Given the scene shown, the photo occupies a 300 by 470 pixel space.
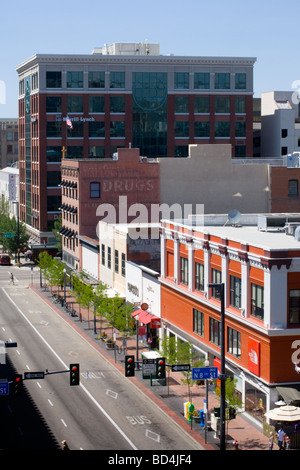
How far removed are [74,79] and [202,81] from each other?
2147 cm

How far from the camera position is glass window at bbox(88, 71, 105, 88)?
140 metres

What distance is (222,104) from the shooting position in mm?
145500

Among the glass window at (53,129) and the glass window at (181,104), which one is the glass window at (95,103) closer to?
the glass window at (53,129)

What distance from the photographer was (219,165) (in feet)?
329

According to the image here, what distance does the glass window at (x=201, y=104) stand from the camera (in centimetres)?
14462

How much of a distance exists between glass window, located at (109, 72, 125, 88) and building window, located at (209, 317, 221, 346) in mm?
85980

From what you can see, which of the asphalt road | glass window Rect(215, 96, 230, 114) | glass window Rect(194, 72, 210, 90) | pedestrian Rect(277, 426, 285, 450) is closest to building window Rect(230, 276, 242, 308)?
the asphalt road

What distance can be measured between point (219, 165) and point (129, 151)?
1054 cm

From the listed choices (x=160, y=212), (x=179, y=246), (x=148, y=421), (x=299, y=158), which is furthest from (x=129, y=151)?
(x=148, y=421)

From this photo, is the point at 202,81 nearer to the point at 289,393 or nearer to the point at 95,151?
the point at 95,151

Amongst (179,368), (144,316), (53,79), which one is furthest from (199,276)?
(53,79)

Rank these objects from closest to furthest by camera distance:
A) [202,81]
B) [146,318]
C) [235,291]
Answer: [235,291] < [146,318] < [202,81]

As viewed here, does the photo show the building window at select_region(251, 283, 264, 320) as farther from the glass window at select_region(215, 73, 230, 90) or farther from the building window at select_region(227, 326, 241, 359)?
the glass window at select_region(215, 73, 230, 90)

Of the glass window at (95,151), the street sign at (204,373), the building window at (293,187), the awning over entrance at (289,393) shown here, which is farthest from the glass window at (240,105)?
the street sign at (204,373)
